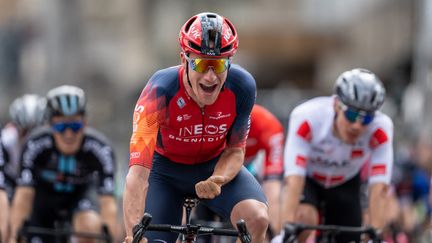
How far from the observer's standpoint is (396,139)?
2680cm

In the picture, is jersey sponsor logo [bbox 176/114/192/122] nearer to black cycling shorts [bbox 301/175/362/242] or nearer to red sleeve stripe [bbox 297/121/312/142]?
red sleeve stripe [bbox 297/121/312/142]

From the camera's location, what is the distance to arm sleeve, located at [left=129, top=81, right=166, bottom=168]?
9.13 meters

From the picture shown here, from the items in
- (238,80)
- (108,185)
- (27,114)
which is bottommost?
(108,185)

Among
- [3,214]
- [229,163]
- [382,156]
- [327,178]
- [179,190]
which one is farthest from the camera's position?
[327,178]

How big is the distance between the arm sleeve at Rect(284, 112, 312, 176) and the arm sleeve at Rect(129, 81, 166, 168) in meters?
2.51

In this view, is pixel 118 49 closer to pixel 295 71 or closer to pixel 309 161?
pixel 295 71

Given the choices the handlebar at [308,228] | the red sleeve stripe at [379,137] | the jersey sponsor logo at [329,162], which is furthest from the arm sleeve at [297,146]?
the handlebar at [308,228]

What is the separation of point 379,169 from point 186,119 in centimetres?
274

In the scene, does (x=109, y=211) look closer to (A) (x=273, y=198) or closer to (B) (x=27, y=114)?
(A) (x=273, y=198)

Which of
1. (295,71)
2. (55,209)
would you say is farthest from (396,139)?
(295,71)

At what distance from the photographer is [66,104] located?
1317 cm

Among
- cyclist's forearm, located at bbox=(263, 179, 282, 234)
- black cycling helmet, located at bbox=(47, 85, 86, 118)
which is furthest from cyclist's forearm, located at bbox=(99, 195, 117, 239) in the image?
cyclist's forearm, located at bbox=(263, 179, 282, 234)

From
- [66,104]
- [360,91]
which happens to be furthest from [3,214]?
[360,91]

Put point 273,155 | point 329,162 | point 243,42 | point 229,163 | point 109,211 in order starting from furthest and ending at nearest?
point 243,42, point 273,155, point 109,211, point 329,162, point 229,163
